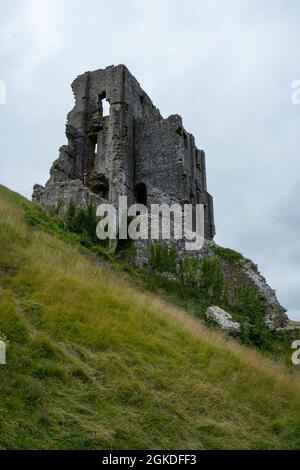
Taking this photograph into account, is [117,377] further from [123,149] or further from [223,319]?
[123,149]

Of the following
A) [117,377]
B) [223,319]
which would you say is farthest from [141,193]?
[117,377]

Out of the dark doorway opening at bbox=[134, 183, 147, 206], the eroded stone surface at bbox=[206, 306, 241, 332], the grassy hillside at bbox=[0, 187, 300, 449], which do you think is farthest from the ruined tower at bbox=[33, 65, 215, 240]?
the grassy hillside at bbox=[0, 187, 300, 449]

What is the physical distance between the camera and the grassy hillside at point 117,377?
6266 mm

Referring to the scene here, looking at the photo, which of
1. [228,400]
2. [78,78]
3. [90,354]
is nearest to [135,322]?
[90,354]

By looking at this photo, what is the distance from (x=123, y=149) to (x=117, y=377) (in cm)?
2607

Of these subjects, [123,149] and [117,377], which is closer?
[117,377]

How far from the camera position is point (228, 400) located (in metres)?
8.01

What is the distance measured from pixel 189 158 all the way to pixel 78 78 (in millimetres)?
11125

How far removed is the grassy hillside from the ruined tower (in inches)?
786

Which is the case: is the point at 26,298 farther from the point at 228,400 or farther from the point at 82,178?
the point at 82,178

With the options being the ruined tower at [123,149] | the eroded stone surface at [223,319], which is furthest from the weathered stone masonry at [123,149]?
the eroded stone surface at [223,319]

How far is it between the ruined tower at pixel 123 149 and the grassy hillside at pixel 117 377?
20.0 m

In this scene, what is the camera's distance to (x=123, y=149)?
32.2m

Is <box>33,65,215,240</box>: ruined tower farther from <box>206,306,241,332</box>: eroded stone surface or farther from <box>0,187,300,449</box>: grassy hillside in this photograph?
<box>0,187,300,449</box>: grassy hillside
